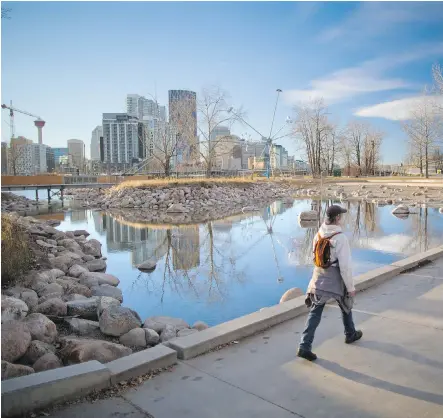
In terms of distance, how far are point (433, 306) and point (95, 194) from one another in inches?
1406

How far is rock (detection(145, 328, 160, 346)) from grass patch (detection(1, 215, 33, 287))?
9.16ft

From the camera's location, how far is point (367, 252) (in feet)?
34.4

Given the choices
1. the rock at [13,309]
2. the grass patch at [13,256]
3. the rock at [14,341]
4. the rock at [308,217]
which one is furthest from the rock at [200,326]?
the rock at [308,217]

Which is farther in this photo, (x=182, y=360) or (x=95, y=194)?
(x=95, y=194)

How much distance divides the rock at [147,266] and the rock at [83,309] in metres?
3.49

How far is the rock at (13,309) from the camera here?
5.08 metres

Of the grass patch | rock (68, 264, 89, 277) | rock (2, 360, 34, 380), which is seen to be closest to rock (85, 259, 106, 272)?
rock (68, 264, 89, 277)

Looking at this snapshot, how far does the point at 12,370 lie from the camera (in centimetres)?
351

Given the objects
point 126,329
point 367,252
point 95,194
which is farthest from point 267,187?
point 126,329

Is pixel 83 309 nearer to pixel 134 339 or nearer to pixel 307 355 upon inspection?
pixel 134 339

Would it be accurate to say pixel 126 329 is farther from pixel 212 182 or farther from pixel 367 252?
pixel 212 182

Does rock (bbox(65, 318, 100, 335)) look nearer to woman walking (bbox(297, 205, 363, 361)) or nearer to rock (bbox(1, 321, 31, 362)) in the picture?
rock (bbox(1, 321, 31, 362))

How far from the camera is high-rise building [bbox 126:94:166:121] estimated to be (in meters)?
39.8

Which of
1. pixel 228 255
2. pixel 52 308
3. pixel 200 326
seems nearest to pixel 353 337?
pixel 200 326
